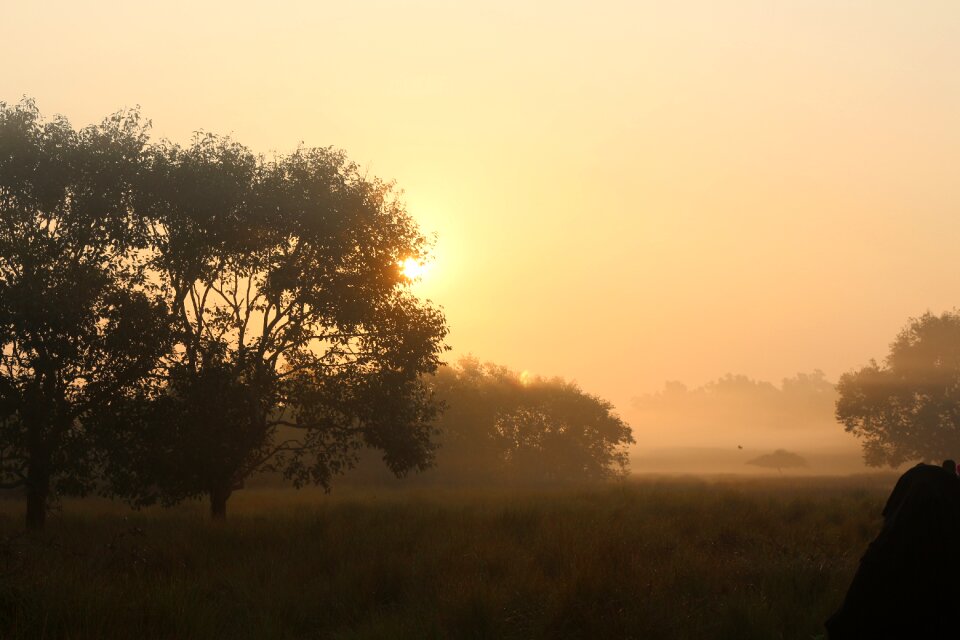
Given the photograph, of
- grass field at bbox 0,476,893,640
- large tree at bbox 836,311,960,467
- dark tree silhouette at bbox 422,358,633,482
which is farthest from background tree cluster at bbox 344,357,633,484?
grass field at bbox 0,476,893,640

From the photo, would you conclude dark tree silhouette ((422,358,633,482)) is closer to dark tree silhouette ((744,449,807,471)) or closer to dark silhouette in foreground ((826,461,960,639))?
dark silhouette in foreground ((826,461,960,639))

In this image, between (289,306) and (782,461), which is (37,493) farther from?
(782,461)

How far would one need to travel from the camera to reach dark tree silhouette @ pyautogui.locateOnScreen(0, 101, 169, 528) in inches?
690

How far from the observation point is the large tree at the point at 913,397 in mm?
52875

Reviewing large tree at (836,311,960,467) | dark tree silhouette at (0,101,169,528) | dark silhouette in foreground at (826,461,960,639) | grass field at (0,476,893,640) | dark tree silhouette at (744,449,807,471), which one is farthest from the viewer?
dark tree silhouette at (744,449,807,471)

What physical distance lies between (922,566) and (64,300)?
18.3 meters

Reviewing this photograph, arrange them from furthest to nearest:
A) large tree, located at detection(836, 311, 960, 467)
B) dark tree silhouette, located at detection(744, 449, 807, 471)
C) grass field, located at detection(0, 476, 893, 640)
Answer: dark tree silhouette, located at detection(744, 449, 807, 471) < large tree, located at detection(836, 311, 960, 467) < grass field, located at detection(0, 476, 893, 640)

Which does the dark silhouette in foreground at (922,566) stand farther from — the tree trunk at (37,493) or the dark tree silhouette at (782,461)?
the dark tree silhouette at (782,461)

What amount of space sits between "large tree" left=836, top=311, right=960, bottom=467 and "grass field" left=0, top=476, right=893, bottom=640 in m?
44.2

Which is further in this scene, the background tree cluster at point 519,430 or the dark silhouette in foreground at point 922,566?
the background tree cluster at point 519,430

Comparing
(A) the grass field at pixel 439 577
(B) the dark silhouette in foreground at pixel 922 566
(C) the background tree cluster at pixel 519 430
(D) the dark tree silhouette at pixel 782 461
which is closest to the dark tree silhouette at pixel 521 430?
(C) the background tree cluster at pixel 519 430

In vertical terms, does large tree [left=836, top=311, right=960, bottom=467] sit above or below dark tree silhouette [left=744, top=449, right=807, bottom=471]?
above

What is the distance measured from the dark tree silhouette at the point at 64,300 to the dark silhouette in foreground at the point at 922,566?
58.3 ft

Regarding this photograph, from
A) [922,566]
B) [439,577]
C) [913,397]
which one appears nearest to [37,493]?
[439,577]
